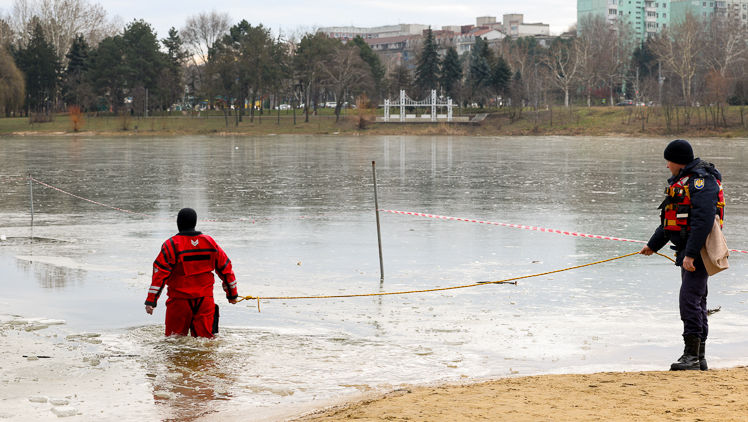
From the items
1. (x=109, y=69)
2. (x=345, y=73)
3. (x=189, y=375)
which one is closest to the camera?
(x=189, y=375)

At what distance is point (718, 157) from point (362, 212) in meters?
27.1

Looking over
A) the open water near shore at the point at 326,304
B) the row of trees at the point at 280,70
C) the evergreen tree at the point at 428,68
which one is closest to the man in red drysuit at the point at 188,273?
the open water near shore at the point at 326,304

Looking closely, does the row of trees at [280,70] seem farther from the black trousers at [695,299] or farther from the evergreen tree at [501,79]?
the black trousers at [695,299]

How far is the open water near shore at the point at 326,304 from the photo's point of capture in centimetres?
745

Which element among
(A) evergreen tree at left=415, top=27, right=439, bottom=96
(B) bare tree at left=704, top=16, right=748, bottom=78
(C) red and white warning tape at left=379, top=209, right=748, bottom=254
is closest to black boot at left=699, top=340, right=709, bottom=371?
(C) red and white warning tape at left=379, top=209, right=748, bottom=254

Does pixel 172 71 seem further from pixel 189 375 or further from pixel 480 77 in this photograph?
pixel 189 375

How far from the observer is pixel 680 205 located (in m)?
7.12

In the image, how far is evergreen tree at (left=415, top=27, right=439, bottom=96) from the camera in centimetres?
10925

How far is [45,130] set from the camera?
8612cm

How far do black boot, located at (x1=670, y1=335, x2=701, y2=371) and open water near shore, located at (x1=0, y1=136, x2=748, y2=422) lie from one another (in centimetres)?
56

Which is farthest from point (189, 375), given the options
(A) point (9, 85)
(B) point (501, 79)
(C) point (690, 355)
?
(B) point (501, 79)

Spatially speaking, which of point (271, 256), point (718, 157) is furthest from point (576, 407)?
point (718, 157)

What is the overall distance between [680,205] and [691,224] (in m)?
0.20

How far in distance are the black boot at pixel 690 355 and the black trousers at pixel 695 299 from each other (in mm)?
48
